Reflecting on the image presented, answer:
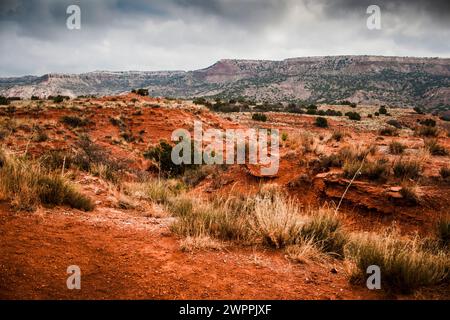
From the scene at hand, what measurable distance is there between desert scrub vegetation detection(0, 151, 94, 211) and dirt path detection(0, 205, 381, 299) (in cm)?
27

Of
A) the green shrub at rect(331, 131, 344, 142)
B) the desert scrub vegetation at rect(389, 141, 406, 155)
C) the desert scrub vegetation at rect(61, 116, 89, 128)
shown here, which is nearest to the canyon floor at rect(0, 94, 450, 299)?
the desert scrub vegetation at rect(389, 141, 406, 155)

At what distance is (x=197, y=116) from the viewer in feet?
89.1

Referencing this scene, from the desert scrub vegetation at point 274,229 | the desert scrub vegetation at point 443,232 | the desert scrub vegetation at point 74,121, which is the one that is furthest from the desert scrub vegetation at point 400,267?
the desert scrub vegetation at point 74,121

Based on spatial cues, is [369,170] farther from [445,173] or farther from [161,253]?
[161,253]

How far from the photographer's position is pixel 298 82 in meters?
96.8

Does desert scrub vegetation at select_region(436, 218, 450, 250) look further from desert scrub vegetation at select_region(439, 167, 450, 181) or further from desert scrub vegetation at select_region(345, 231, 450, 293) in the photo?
desert scrub vegetation at select_region(439, 167, 450, 181)

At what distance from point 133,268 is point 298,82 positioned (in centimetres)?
9899

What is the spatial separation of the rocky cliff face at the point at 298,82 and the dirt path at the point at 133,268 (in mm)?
80186

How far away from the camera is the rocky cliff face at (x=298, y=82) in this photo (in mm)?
80938

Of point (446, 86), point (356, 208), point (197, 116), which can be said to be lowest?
point (356, 208)

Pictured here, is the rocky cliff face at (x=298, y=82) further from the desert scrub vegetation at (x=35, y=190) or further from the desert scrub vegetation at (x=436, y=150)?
the desert scrub vegetation at (x=35, y=190)

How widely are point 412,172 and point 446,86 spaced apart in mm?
88922
